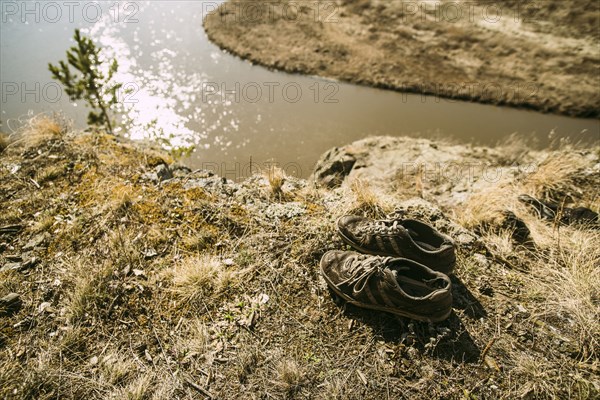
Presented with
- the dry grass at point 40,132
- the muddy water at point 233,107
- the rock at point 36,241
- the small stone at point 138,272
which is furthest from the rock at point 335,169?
the dry grass at point 40,132

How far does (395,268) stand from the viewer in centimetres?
254

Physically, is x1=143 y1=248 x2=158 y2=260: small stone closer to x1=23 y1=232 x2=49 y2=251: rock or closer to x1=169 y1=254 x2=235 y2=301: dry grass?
x1=169 y1=254 x2=235 y2=301: dry grass

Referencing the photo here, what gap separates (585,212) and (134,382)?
4969 mm

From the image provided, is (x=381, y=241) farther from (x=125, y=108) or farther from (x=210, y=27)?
(x=210, y=27)

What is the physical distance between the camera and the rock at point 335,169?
19.5 feet

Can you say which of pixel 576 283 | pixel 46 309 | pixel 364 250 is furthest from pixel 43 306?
pixel 576 283

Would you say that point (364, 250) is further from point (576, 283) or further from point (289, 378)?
point (576, 283)

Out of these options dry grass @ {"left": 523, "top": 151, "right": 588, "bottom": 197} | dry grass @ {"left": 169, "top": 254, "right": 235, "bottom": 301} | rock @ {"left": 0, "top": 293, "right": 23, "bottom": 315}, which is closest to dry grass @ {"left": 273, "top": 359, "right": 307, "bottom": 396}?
dry grass @ {"left": 169, "top": 254, "right": 235, "bottom": 301}

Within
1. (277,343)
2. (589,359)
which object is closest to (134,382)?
(277,343)

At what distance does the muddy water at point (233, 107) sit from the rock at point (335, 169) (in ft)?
2.54

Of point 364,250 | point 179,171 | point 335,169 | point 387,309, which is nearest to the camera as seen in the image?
point 387,309

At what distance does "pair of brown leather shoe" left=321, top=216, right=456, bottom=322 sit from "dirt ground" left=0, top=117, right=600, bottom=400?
0.19m

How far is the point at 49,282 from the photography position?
2.88 m

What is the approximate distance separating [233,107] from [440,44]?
8079 mm
